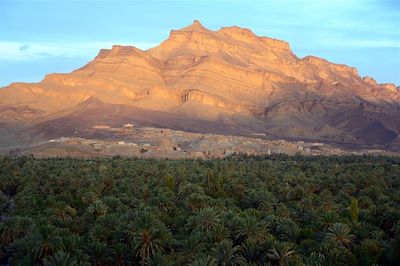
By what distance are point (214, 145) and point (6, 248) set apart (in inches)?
3443

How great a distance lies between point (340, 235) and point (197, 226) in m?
7.46

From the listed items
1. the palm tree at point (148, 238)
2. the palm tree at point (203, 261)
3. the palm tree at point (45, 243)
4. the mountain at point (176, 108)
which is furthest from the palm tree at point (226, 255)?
the mountain at point (176, 108)

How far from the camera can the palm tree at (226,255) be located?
25438 mm

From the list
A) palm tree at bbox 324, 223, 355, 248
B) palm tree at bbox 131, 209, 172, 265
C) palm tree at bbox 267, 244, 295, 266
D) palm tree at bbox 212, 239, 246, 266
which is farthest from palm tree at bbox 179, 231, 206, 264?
palm tree at bbox 324, 223, 355, 248

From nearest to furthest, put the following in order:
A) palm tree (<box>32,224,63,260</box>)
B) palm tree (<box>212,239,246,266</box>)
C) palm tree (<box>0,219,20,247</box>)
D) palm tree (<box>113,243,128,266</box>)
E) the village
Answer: palm tree (<box>32,224,63,260</box>) < palm tree (<box>212,239,246,266</box>) < palm tree (<box>113,243,128,266</box>) < palm tree (<box>0,219,20,247</box>) < the village

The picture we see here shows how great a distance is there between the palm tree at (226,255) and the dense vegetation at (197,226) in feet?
0.15

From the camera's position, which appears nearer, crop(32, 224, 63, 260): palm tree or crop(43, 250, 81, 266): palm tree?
crop(43, 250, 81, 266): palm tree

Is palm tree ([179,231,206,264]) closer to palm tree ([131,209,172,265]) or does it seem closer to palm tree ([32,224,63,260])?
palm tree ([131,209,172,265])

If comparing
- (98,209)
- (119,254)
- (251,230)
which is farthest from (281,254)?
(98,209)

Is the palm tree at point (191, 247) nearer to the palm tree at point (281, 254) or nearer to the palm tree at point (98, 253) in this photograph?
the palm tree at point (281, 254)

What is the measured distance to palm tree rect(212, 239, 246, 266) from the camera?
25.4 metres

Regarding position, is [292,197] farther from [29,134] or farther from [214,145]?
[29,134]

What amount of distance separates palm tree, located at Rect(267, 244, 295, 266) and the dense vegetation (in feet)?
0.15

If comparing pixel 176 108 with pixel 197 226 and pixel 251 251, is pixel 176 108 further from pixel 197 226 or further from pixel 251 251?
pixel 251 251
